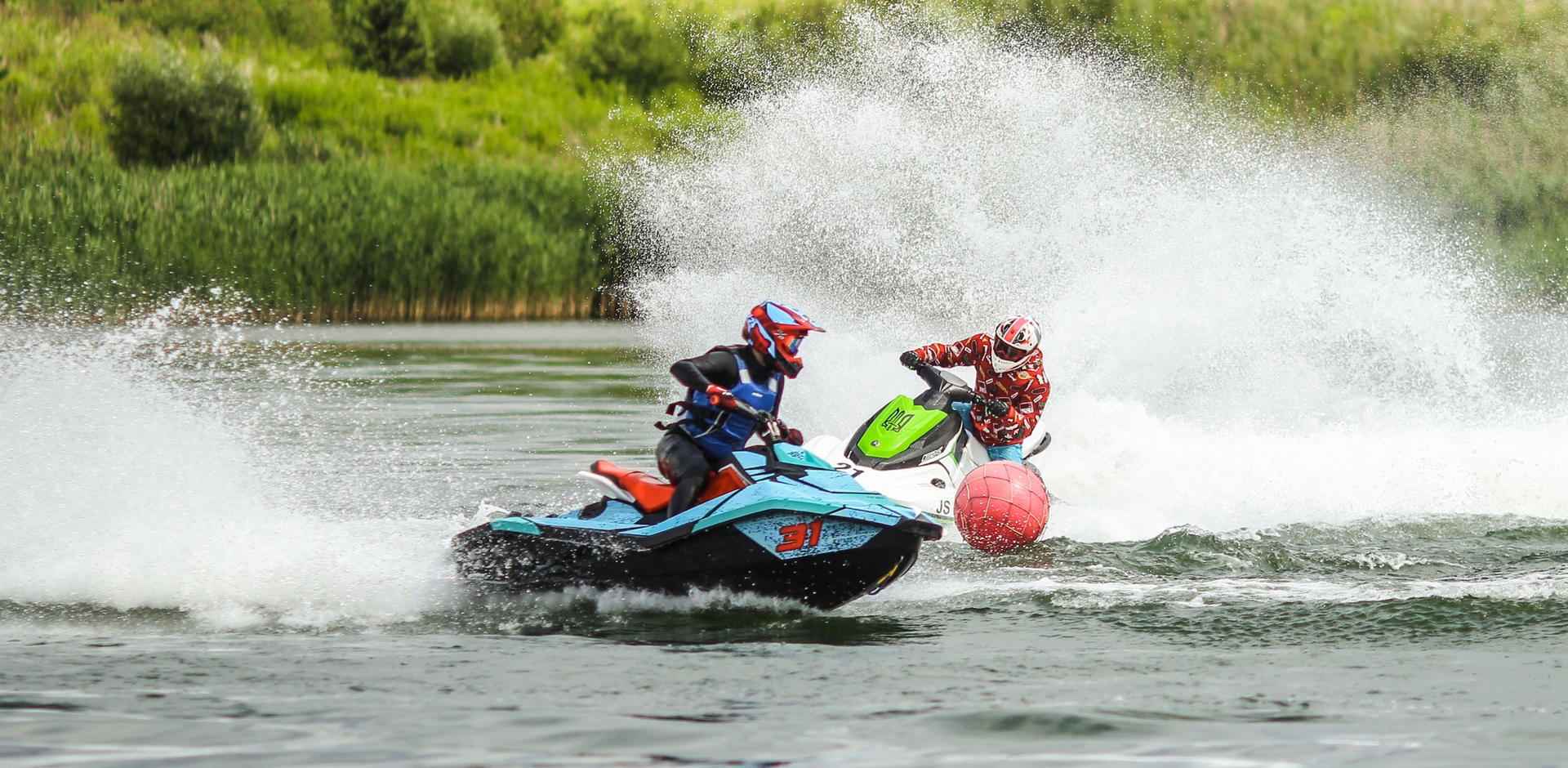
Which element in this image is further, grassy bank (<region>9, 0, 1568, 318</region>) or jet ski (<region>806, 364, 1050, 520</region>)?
grassy bank (<region>9, 0, 1568, 318</region>)

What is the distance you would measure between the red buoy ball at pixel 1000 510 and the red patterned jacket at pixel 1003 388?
105 centimetres

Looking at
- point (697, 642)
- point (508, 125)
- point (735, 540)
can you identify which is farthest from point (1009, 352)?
point (508, 125)

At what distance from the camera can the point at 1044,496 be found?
1004 cm

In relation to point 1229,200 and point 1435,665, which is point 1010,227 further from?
point 1435,665

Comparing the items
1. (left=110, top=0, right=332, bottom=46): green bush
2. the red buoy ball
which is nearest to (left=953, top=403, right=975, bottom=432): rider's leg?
the red buoy ball

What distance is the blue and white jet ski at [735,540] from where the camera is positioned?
25.5 feet

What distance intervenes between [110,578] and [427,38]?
45594mm

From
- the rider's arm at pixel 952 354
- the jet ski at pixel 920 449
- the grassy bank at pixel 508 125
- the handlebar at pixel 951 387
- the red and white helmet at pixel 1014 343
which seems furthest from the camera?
the grassy bank at pixel 508 125

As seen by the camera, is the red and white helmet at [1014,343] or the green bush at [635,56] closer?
the red and white helmet at [1014,343]

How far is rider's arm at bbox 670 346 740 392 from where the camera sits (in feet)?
26.5

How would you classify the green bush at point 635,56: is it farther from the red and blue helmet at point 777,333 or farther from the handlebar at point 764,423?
the handlebar at point 764,423

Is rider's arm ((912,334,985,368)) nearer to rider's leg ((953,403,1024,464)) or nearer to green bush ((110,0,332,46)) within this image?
rider's leg ((953,403,1024,464))

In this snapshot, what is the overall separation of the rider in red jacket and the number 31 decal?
351 centimetres

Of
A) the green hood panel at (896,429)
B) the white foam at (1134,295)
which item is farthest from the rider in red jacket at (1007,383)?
the white foam at (1134,295)
